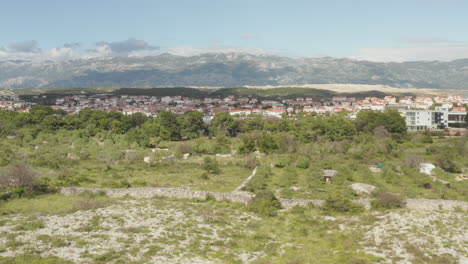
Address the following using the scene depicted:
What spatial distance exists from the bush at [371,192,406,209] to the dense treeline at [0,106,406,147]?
33.3 meters

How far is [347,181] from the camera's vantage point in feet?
124

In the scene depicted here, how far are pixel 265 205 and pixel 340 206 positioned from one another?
17.2 ft

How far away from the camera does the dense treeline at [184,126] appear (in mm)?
67625

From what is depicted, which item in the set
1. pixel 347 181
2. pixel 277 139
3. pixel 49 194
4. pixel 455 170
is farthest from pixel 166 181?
pixel 455 170

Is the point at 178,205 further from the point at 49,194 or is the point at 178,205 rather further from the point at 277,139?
the point at 277,139

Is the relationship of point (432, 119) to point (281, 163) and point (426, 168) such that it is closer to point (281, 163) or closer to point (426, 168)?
point (426, 168)

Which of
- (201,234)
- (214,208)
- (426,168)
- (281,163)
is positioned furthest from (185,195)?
(426,168)

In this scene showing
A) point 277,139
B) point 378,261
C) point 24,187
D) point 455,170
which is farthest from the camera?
point 277,139

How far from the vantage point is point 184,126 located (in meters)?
81.6

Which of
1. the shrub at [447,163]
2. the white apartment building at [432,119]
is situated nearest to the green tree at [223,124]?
the shrub at [447,163]

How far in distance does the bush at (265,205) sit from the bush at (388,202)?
6.92 metres

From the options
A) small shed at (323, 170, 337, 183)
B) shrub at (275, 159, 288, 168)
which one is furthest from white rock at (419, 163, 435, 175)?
shrub at (275, 159, 288, 168)

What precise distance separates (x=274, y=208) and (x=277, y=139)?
36208 millimetres

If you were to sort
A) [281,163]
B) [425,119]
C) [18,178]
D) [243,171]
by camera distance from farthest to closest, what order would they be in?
[425,119] → [281,163] → [243,171] → [18,178]
